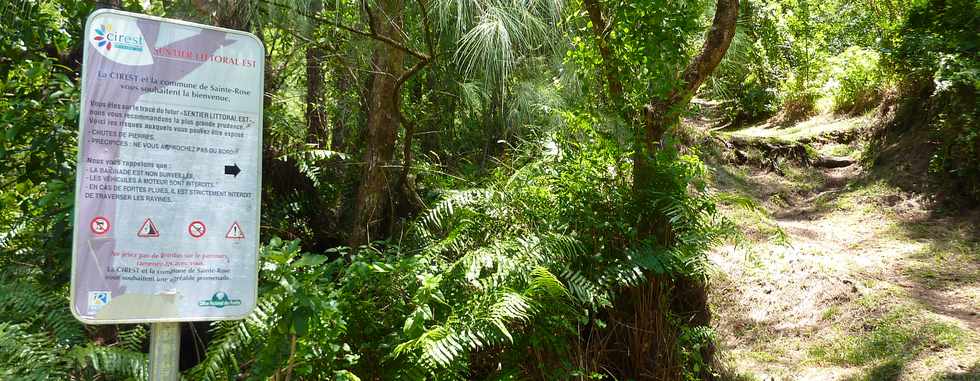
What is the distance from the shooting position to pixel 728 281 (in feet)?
18.9

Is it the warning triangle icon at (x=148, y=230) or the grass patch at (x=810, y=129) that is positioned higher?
the grass patch at (x=810, y=129)

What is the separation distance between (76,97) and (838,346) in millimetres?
4655

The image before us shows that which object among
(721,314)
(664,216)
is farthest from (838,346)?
(664,216)

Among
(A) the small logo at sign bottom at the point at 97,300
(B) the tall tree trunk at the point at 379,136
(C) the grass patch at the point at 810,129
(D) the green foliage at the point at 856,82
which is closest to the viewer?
(A) the small logo at sign bottom at the point at 97,300

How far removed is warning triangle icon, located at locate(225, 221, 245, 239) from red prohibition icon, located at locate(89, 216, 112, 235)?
10.9 inches

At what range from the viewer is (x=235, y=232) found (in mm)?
1879

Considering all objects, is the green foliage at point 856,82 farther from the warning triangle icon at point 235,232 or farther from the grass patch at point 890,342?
the warning triangle icon at point 235,232

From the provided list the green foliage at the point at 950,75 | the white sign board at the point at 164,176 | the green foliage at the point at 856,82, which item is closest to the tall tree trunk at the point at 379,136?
the white sign board at the point at 164,176

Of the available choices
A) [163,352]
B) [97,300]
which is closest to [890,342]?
[163,352]

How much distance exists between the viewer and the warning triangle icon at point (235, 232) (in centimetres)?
187

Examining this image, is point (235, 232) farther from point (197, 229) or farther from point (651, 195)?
point (651, 195)

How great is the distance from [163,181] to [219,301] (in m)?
0.34

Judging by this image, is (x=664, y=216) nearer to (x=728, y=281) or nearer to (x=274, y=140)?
(x=728, y=281)

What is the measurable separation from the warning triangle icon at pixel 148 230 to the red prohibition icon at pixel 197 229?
0.25 feet
